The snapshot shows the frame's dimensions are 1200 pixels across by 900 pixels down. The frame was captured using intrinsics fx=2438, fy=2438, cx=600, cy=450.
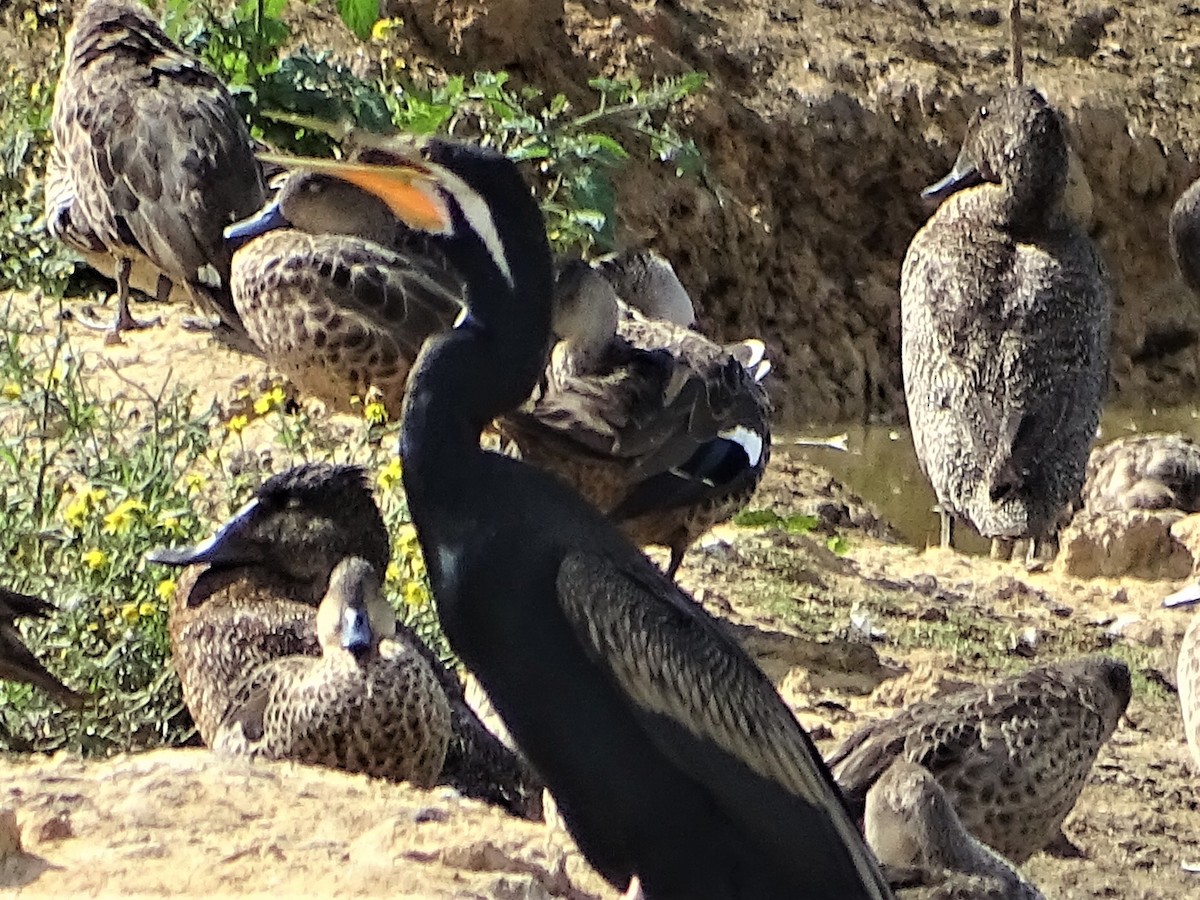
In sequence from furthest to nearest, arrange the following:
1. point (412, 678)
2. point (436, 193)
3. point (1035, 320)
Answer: point (1035, 320) → point (412, 678) → point (436, 193)

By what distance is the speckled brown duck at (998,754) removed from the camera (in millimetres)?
5926

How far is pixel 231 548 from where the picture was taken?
20.4 ft

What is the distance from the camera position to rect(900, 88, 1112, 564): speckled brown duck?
946 cm

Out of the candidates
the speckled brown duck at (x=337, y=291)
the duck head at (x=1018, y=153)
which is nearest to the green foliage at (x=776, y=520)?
the duck head at (x=1018, y=153)

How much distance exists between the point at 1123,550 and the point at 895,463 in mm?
3933

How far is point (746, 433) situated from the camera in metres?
7.89

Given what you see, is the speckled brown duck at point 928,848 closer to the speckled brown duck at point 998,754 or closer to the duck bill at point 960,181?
the speckled brown duck at point 998,754

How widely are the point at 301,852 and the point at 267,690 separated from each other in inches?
47.1

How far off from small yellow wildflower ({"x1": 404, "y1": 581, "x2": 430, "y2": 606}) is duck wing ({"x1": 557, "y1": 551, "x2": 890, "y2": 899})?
2136 millimetres

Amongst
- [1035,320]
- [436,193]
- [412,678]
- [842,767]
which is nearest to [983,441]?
[1035,320]

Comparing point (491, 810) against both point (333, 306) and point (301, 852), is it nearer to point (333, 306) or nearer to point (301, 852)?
point (301, 852)

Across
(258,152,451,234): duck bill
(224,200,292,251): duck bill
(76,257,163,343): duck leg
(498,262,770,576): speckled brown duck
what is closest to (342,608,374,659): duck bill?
(258,152,451,234): duck bill

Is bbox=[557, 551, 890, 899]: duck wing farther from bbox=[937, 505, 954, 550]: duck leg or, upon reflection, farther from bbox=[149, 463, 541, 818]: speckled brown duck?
bbox=[937, 505, 954, 550]: duck leg

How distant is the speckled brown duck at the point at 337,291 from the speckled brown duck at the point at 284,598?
147 centimetres
